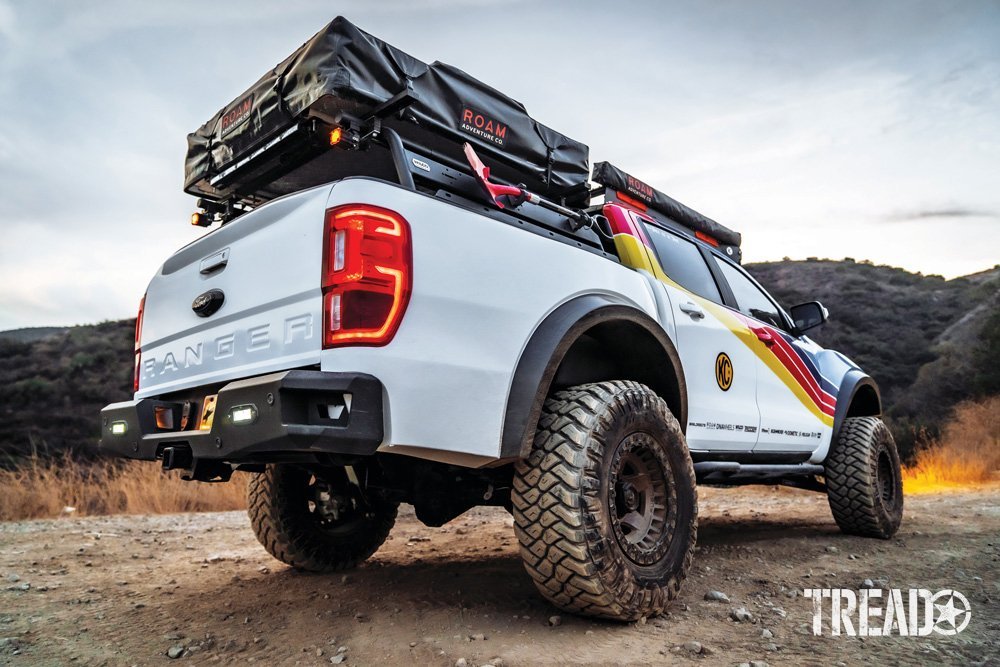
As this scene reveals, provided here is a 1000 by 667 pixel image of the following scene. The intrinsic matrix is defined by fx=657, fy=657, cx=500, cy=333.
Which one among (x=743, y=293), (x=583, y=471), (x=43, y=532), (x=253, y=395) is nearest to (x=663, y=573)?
(x=583, y=471)

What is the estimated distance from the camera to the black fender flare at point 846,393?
4965 millimetres

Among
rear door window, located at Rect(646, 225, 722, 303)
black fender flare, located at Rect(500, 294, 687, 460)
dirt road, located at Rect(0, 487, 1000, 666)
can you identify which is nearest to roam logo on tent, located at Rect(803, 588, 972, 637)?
dirt road, located at Rect(0, 487, 1000, 666)

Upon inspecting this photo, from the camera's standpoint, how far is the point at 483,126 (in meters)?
3.21

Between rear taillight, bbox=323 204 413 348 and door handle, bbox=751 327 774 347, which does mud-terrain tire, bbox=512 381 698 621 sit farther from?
door handle, bbox=751 327 774 347

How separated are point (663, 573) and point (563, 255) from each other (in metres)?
1.37

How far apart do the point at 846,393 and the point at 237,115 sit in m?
4.67

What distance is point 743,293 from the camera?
457 cm

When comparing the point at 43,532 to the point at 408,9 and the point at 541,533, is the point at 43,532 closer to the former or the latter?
the point at 541,533

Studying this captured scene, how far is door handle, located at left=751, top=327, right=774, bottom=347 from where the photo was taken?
14.0 ft

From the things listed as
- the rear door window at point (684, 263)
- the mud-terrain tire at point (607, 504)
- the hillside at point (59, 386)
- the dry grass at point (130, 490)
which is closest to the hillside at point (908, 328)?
the dry grass at point (130, 490)

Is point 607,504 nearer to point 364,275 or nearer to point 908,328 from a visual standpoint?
point 364,275

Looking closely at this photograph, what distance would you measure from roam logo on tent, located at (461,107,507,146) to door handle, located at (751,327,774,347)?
211 cm

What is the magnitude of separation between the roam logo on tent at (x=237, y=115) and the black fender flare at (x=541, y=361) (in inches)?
69.8

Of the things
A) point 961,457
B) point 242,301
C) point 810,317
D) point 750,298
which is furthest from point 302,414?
point 961,457
